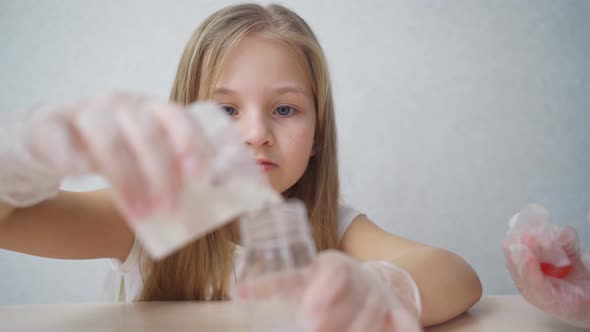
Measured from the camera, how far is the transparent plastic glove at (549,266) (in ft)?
→ 1.27

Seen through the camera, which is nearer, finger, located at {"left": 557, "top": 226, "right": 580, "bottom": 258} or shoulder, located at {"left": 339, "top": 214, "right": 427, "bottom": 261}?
finger, located at {"left": 557, "top": 226, "right": 580, "bottom": 258}

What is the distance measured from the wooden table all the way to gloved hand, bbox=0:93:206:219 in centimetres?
22

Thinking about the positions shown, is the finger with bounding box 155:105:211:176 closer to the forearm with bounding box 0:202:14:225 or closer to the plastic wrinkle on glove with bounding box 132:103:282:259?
the plastic wrinkle on glove with bounding box 132:103:282:259

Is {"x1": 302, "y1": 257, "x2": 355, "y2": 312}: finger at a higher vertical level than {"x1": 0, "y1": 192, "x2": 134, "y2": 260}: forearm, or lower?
higher

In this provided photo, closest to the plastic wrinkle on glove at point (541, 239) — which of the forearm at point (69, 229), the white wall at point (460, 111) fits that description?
the forearm at point (69, 229)

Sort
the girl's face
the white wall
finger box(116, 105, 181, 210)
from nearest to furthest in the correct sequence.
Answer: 1. finger box(116, 105, 181, 210)
2. the girl's face
3. the white wall

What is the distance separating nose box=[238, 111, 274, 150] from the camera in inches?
23.5

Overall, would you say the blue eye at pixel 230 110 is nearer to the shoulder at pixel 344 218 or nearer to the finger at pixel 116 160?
the shoulder at pixel 344 218

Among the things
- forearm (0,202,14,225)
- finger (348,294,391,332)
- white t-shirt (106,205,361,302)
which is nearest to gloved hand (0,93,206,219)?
finger (348,294,391,332)

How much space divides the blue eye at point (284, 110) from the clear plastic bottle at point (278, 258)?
408mm

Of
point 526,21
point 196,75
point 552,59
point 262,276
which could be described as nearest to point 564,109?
point 552,59

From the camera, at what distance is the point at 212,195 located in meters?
0.23

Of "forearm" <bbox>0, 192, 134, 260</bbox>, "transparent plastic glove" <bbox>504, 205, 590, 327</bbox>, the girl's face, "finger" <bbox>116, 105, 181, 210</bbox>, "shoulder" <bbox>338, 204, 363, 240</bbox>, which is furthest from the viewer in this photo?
"shoulder" <bbox>338, 204, 363, 240</bbox>

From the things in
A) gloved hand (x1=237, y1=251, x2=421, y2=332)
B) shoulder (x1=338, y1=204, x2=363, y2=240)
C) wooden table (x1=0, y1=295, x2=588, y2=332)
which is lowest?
shoulder (x1=338, y1=204, x2=363, y2=240)
